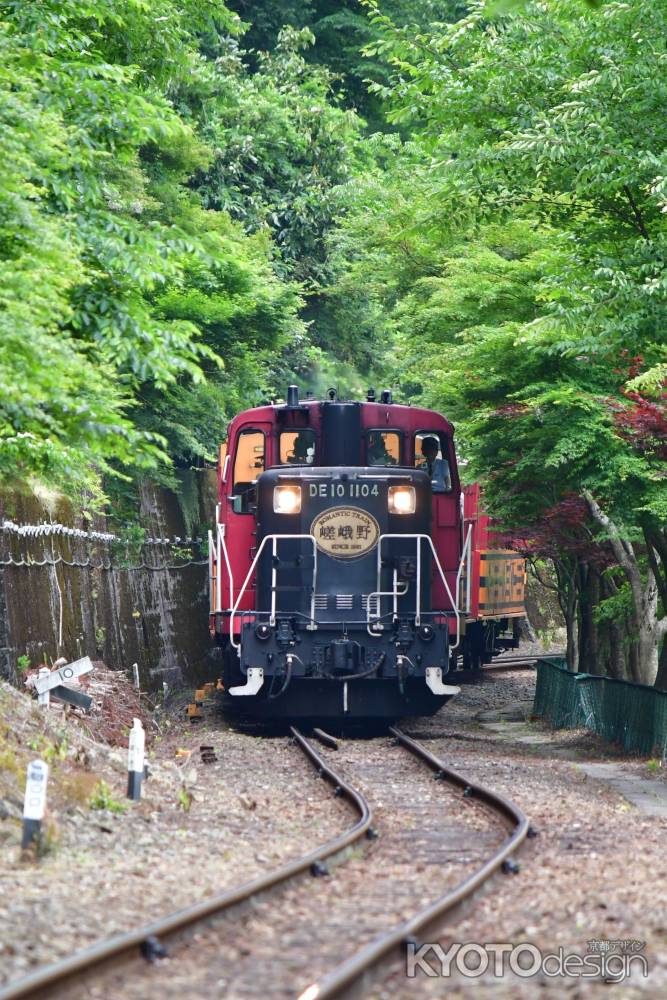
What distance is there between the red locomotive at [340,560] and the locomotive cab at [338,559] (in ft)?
0.06

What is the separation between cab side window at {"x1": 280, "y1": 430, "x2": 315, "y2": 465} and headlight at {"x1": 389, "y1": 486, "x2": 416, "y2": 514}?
57.8 inches

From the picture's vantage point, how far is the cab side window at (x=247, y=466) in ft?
66.3

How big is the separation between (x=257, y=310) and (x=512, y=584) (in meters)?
9.19

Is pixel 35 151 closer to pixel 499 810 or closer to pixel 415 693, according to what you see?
pixel 499 810

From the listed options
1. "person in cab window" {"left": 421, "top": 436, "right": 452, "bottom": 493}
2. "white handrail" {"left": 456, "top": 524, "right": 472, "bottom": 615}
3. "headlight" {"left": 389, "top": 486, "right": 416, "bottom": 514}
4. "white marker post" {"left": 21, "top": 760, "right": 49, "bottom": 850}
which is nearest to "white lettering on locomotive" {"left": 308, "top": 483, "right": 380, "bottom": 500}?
"headlight" {"left": 389, "top": 486, "right": 416, "bottom": 514}

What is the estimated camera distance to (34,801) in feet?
31.8

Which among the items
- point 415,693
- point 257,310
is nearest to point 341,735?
point 415,693

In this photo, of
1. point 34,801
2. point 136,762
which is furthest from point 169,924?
point 136,762

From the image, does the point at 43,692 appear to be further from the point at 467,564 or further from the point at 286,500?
the point at 467,564

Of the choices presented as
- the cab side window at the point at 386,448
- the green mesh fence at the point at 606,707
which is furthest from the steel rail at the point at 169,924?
the cab side window at the point at 386,448

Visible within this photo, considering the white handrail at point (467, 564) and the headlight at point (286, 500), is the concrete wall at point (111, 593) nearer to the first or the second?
the headlight at point (286, 500)

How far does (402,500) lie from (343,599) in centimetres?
162

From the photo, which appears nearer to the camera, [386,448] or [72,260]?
[72,260]

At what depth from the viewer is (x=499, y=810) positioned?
500 inches
